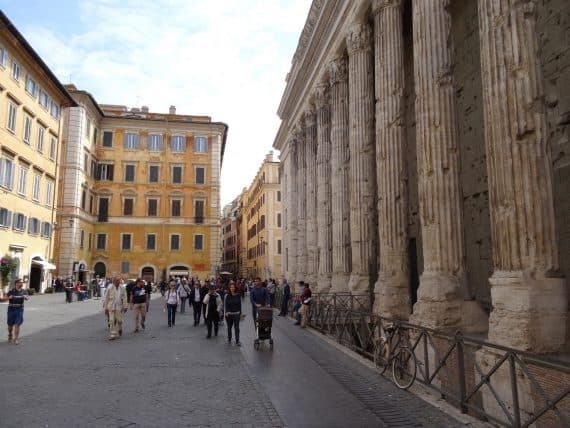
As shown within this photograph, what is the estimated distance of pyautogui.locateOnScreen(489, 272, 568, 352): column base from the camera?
261 inches

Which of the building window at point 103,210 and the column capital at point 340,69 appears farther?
the building window at point 103,210

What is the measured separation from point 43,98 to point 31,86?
1.94 meters

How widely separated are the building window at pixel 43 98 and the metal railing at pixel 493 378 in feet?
95.1

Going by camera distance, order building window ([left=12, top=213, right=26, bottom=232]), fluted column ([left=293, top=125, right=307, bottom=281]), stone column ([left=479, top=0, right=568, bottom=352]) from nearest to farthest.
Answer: stone column ([left=479, top=0, right=568, bottom=352]) → fluted column ([left=293, top=125, right=307, bottom=281]) → building window ([left=12, top=213, right=26, bottom=232])

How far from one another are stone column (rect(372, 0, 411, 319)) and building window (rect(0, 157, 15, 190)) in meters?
21.9

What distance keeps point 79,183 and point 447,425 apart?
3797cm

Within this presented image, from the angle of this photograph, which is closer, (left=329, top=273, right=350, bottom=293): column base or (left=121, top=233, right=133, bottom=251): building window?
(left=329, top=273, right=350, bottom=293): column base

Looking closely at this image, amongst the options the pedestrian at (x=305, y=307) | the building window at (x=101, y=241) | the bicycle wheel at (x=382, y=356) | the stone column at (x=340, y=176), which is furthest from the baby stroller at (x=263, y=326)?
the building window at (x=101, y=241)

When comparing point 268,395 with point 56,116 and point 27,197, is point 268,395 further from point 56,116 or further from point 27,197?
point 56,116

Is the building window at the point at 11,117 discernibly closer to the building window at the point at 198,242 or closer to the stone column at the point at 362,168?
the building window at the point at 198,242

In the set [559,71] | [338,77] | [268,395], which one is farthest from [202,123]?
[268,395]

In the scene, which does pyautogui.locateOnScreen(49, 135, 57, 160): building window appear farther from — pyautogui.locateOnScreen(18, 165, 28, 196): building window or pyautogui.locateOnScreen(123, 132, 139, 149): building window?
pyautogui.locateOnScreen(123, 132, 139, 149): building window

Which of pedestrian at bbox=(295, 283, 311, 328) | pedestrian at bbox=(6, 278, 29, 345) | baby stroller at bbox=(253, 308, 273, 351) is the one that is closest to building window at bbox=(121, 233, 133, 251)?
pedestrian at bbox=(295, 283, 311, 328)

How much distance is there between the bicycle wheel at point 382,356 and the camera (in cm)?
804
